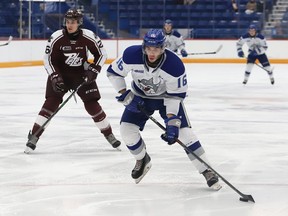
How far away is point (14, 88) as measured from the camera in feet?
35.4

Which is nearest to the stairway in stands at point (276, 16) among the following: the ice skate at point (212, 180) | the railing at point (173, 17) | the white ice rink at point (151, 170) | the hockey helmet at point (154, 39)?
the railing at point (173, 17)

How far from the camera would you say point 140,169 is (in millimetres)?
4086

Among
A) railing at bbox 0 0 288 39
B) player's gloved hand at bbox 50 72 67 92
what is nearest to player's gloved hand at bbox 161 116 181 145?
player's gloved hand at bbox 50 72 67 92

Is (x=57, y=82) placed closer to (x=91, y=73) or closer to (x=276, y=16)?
(x=91, y=73)

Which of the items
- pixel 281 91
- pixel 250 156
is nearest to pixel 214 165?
pixel 250 156

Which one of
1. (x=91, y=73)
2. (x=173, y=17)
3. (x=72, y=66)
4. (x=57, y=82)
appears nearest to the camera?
(x=57, y=82)

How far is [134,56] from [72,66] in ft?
5.20

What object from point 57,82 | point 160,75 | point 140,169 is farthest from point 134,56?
point 57,82

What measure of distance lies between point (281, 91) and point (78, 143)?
18.9ft

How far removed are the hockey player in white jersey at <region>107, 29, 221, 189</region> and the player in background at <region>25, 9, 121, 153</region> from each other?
121 cm

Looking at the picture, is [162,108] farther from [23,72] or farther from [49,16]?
[49,16]

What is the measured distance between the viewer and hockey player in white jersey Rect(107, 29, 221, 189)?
369 cm

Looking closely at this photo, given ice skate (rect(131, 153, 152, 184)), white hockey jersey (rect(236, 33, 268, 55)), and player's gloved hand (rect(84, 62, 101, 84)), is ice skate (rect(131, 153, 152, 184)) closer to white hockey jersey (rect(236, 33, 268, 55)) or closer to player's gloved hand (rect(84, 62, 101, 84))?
player's gloved hand (rect(84, 62, 101, 84))

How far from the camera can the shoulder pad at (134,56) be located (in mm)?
3756
